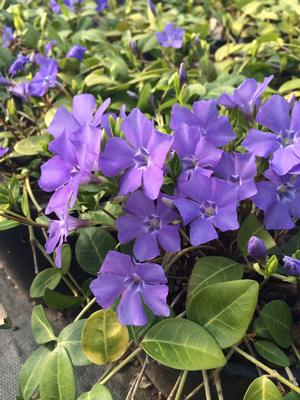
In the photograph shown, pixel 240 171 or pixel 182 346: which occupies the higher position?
pixel 240 171

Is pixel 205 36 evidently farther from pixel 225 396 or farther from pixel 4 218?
pixel 225 396

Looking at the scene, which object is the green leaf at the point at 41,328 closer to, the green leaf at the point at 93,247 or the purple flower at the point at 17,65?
the green leaf at the point at 93,247

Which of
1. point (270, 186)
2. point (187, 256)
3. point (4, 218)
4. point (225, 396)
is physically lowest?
point (225, 396)

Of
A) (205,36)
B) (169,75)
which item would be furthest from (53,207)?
(205,36)

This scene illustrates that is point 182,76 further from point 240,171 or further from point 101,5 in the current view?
point 101,5

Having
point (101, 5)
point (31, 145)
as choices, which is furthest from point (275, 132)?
point (101, 5)

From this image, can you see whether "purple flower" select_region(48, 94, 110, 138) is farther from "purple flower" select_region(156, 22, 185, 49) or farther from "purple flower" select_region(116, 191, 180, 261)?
"purple flower" select_region(156, 22, 185, 49)

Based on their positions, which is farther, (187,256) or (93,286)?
(187,256)
